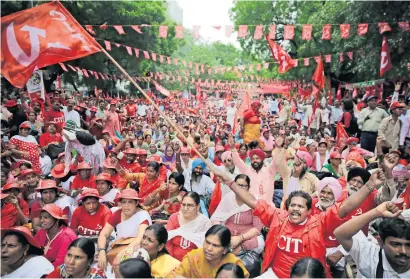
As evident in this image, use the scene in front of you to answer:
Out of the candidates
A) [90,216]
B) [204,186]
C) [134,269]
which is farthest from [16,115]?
[134,269]

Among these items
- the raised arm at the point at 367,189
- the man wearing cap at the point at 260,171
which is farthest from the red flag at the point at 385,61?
the raised arm at the point at 367,189

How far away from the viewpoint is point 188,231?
4090 mm

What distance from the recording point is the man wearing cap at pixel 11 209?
4.67 metres

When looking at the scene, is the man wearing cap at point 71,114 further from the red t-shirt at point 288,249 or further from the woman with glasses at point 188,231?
the red t-shirt at point 288,249

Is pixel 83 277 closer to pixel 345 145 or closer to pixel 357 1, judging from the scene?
pixel 345 145

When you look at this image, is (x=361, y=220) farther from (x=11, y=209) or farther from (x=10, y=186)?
(x=10, y=186)

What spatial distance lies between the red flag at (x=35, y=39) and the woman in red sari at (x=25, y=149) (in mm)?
2865

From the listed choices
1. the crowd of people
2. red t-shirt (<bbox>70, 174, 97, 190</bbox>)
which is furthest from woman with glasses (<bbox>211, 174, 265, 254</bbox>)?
red t-shirt (<bbox>70, 174, 97, 190</bbox>)

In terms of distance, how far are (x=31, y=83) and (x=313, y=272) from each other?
35.0 feet

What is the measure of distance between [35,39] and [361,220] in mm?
3680

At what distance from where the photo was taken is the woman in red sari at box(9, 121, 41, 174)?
23.2ft

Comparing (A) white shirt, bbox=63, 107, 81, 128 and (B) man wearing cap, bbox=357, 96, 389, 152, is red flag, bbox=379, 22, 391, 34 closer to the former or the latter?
(B) man wearing cap, bbox=357, 96, 389, 152

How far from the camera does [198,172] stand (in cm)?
617

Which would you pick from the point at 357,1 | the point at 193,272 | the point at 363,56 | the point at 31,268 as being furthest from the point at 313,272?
the point at 363,56
